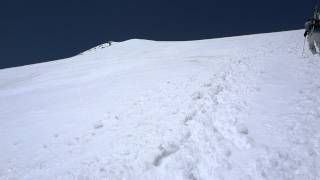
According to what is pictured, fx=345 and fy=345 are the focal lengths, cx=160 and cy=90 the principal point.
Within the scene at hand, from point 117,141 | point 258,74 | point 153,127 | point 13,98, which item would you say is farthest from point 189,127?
point 13,98

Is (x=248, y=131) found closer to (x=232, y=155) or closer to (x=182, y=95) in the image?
(x=232, y=155)

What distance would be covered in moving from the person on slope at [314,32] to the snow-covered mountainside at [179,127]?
4.79ft

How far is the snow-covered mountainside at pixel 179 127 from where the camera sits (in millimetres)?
8898

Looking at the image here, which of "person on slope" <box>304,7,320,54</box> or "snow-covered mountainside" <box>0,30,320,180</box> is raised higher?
"person on slope" <box>304,7,320,54</box>

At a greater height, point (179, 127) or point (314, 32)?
point (314, 32)

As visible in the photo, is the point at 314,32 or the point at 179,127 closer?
the point at 179,127

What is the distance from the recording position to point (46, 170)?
9875mm

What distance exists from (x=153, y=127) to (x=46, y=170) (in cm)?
371

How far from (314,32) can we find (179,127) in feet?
41.9

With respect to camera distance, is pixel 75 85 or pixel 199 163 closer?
pixel 199 163

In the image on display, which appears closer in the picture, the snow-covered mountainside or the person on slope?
the snow-covered mountainside

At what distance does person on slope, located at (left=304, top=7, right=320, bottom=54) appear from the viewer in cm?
1969

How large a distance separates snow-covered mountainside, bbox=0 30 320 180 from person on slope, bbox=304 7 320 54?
1.46 metres

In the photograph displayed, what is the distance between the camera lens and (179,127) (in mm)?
11383
